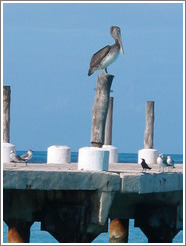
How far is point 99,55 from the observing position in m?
22.6

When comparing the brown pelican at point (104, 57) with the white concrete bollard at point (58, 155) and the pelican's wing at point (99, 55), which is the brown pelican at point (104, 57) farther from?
the white concrete bollard at point (58, 155)

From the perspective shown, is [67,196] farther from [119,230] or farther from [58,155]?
[58,155]

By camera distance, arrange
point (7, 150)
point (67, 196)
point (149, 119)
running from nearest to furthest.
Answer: point (67, 196)
point (7, 150)
point (149, 119)

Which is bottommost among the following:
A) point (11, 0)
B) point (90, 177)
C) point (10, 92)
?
point (90, 177)

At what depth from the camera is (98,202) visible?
1958cm

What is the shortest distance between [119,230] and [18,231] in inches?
211

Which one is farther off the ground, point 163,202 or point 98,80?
point 98,80

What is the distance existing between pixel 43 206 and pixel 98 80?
289 cm

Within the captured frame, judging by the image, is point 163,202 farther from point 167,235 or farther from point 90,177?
point 90,177

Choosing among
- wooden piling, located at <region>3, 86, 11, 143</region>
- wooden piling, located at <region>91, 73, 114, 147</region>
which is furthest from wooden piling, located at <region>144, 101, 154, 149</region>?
wooden piling, located at <region>91, 73, 114, 147</region>

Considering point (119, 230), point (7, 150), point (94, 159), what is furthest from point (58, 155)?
point (94, 159)

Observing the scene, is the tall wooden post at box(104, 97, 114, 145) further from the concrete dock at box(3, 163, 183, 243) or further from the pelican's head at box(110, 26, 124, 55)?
the concrete dock at box(3, 163, 183, 243)

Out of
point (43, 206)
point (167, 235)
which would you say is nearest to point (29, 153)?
point (43, 206)

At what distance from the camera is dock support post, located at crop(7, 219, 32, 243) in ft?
67.1
